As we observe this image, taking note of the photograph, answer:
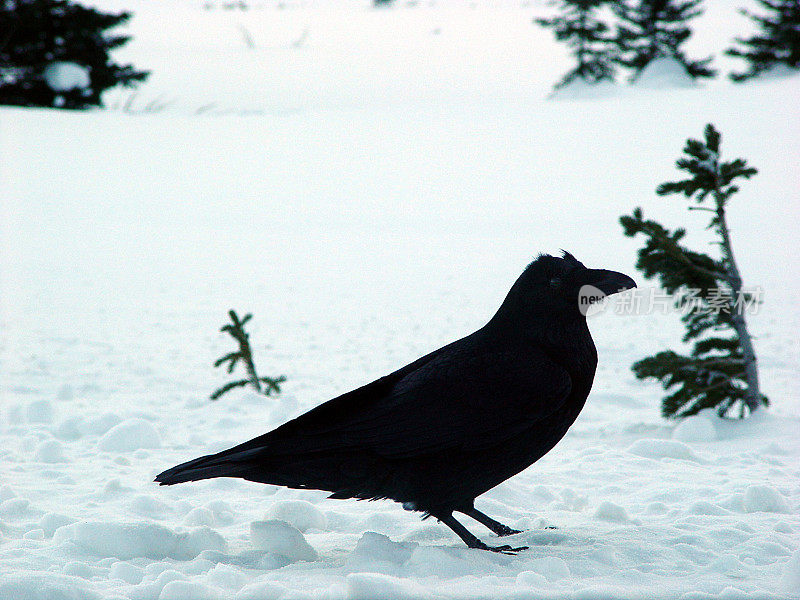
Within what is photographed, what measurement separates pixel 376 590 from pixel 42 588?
3.05 feet

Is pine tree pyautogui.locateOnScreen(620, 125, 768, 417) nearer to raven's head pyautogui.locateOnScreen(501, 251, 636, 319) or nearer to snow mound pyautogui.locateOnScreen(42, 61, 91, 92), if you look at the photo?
raven's head pyautogui.locateOnScreen(501, 251, 636, 319)

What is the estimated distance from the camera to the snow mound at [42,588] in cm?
218

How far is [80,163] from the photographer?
52.2 ft

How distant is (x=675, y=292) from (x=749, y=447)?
3.35 ft

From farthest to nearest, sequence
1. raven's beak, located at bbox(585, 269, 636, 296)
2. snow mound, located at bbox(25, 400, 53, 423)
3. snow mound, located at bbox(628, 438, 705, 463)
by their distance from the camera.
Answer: snow mound, located at bbox(25, 400, 53, 423) < snow mound, located at bbox(628, 438, 705, 463) < raven's beak, located at bbox(585, 269, 636, 296)

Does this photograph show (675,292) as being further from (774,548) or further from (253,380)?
(253,380)

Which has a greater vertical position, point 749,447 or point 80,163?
point 80,163

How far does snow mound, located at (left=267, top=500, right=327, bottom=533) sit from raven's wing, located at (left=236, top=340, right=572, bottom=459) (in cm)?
42

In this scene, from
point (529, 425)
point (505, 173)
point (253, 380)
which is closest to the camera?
point (529, 425)

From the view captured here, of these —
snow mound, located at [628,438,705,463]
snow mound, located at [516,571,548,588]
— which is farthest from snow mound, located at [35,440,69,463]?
snow mound, located at [628,438,705,463]

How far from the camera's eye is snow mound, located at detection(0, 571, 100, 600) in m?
2.18

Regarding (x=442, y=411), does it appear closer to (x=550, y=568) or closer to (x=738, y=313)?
(x=550, y=568)

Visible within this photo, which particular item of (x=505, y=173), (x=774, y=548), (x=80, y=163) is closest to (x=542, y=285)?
(x=774, y=548)

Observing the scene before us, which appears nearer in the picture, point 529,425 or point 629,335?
point 529,425
